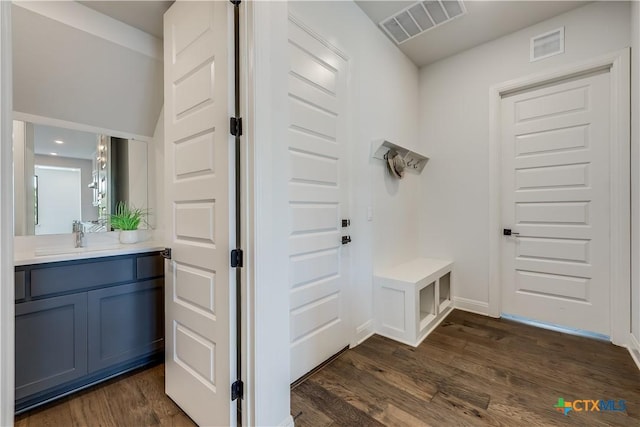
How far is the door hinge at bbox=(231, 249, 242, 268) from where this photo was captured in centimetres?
123

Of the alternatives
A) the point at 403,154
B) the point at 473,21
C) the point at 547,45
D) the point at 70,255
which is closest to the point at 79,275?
the point at 70,255

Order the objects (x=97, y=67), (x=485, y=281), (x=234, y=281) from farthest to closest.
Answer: (x=485, y=281)
(x=97, y=67)
(x=234, y=281)

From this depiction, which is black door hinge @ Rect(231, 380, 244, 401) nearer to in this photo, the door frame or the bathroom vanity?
the bathroom vanity

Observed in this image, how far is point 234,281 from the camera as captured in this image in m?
1.25

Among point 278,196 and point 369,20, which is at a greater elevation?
point 369,20

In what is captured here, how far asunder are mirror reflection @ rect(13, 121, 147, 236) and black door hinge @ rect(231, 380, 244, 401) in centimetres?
177

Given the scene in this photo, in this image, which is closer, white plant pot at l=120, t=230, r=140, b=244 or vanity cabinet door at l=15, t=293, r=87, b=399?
vanity cabinet door at l=15, t=293, r=87, b=399

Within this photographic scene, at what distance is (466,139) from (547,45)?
41.2 inches

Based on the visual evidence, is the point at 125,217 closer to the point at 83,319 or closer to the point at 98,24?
the point at 83,319

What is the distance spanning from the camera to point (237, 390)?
126 cm

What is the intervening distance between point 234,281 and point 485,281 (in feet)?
9.16

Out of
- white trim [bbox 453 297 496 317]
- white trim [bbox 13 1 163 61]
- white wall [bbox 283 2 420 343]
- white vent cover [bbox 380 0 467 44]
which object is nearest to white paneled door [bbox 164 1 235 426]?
white trim [bbox 13 1 163 61]

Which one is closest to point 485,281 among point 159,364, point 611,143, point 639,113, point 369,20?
point 611,143

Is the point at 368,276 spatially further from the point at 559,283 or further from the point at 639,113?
the point at 639,113
